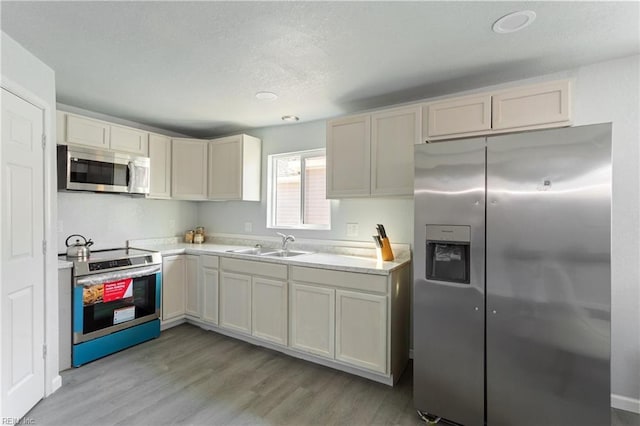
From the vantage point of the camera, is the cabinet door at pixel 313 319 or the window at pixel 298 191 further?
the window at pixel 298 191

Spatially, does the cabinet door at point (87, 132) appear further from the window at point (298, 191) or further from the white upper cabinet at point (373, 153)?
the white upper cabinet at point (373, 153)

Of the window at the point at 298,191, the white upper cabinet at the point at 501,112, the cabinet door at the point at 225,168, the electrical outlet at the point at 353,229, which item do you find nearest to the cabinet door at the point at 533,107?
the white upper cabinet at the point at 501,112

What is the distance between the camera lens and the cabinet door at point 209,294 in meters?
3.24

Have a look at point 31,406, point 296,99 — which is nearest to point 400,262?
point 296,99

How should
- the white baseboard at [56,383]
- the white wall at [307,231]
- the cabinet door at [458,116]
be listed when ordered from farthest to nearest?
the white wall at [307,231], the white baseboard at [56,383], the cabinet door at [458,116]

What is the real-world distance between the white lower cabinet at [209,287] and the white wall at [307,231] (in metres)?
0.73

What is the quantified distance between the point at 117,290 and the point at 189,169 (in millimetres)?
1608

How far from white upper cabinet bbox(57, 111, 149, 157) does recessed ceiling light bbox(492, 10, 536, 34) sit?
3435mm

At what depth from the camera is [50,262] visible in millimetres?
2244

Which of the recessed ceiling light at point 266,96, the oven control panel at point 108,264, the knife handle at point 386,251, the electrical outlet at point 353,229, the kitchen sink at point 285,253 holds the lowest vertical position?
the oven control panel at point 108,264

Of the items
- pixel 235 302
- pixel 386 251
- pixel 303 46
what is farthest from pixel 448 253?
pixel 235 302

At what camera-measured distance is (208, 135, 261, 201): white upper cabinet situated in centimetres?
357

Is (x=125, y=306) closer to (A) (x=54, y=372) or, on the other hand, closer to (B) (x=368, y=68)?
(A) (x=54, y=372)

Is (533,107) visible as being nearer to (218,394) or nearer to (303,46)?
(303,46)
